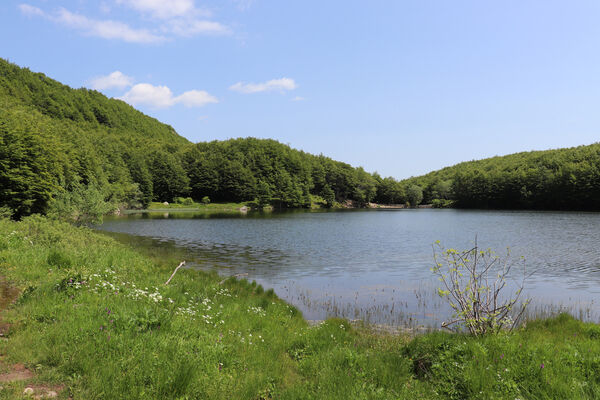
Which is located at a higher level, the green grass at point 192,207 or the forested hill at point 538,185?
the forested hill at point 538,185

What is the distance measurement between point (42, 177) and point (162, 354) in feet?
142

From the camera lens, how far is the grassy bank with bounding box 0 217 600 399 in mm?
5484

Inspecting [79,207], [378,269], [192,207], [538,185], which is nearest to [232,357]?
[378,269]

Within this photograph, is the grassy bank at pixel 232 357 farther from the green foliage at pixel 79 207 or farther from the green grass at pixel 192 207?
the green grass at pixel 192 207

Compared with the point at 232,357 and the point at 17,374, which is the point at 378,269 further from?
the point at 17,374

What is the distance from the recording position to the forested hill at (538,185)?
118 m

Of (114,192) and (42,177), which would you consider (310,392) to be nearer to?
(42,177)

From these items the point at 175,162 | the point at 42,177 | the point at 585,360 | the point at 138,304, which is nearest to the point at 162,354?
the point at 138,304

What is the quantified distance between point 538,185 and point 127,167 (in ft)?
503

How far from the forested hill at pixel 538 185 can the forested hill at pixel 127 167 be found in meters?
40.3

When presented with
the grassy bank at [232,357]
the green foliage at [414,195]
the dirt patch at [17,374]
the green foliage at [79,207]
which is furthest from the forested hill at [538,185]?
the dirt patch at [17,374]

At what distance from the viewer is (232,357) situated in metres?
6.78

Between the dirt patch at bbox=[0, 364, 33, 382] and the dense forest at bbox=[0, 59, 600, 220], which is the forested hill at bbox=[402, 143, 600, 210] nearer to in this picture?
the dense forest at bbox=[0, 59, 600, 220]

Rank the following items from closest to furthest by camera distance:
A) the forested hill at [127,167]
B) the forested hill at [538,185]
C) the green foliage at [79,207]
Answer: the green foliage at [79,207] < the forested hill at [127,167] < the forested hill at [538,185]
